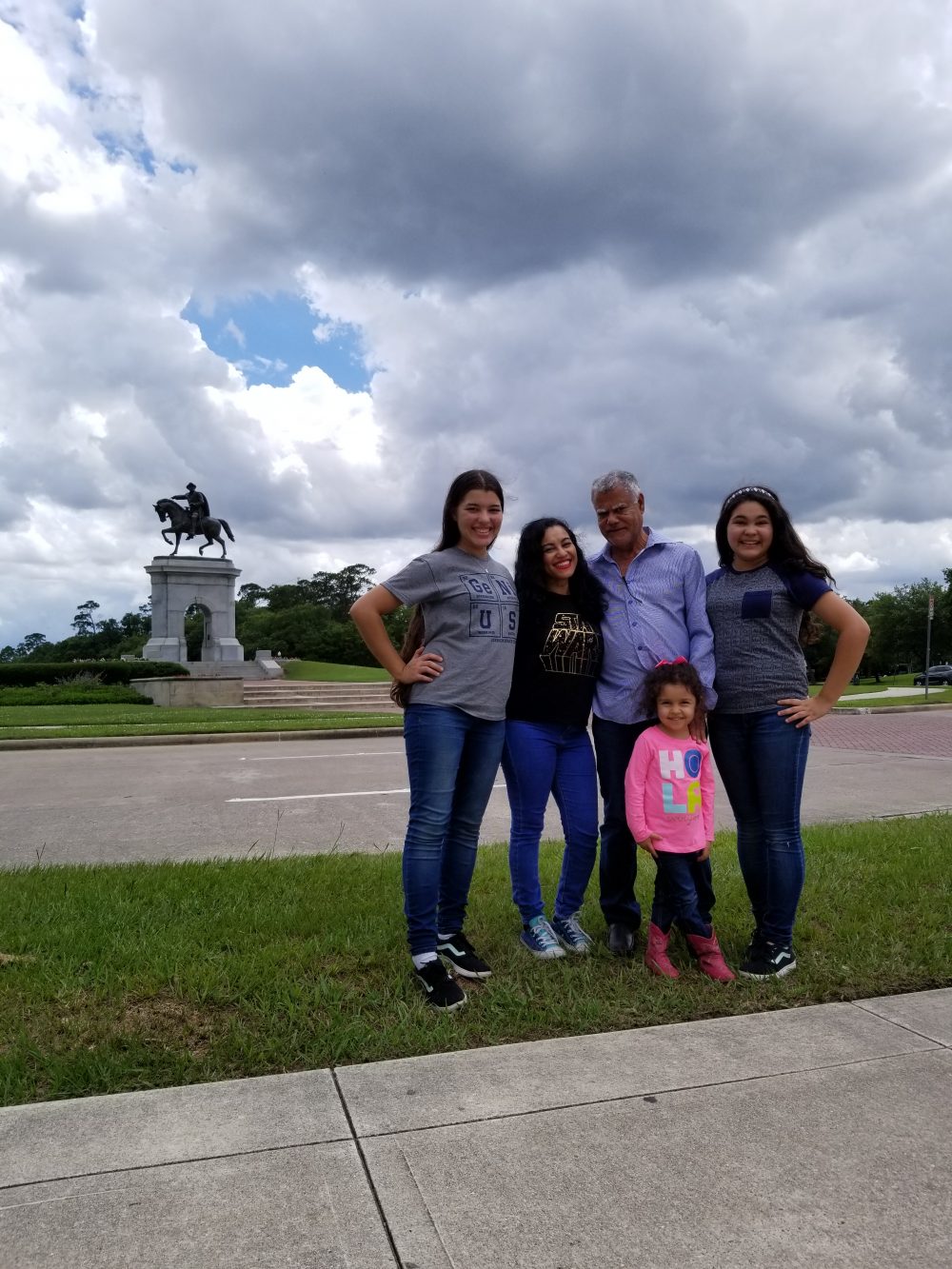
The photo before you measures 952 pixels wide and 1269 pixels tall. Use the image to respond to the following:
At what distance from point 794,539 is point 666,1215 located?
257 cm

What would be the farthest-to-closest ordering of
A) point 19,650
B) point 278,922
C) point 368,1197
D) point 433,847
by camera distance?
point 19,650
point 278,922
point 433,847
point 368,1197

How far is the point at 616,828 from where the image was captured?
4074 mm

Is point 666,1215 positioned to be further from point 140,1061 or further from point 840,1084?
point 140,1061

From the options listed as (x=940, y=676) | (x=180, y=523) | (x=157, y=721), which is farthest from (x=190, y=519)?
(x=940, y=676)

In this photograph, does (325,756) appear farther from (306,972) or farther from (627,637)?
(627,637)

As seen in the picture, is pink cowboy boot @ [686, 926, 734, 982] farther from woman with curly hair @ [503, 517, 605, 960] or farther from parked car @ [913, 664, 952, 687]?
parked car @ [913, 664, 952, 687]

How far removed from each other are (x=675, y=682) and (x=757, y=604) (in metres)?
0.48

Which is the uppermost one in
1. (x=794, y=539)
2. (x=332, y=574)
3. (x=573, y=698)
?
(x=332, y=574)

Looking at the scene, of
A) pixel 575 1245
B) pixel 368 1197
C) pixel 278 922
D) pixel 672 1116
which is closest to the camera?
pixel 575 1245

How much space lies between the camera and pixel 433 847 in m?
3.69

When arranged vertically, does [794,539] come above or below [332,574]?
below

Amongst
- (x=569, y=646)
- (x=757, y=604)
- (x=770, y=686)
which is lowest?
(x=770, y=686)

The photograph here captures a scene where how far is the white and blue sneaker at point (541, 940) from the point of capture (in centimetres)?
400

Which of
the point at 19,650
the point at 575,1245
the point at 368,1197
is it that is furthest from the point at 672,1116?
the point at 19,650
